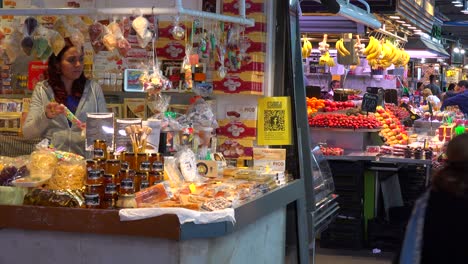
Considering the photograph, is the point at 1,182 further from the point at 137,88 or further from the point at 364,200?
the point at 364,200

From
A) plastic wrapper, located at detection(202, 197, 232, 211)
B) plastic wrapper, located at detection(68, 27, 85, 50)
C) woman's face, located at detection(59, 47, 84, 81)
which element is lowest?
plastic wrapper, located at detection(202, 197, 232, 211)

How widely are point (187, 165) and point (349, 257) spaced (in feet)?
14.5

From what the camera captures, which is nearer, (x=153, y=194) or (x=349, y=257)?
(x=153, y=194)

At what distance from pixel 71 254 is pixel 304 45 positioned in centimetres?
864

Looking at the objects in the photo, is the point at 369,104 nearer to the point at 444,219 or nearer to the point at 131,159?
the point at 131,159

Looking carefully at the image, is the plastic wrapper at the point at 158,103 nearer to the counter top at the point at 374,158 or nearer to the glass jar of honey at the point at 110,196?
the glass jar of honey at the point at 110,196

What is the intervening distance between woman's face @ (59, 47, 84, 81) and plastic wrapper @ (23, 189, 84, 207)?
Result: 1.49 metres

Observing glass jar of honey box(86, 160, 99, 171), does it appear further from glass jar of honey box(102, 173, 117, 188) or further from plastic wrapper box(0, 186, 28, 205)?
plastic wrapper box(0, 186, 28, 205)

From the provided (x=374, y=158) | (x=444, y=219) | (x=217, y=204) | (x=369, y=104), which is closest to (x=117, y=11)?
(x=217, y=204)

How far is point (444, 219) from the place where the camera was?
3033 mm

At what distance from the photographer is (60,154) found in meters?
4.73

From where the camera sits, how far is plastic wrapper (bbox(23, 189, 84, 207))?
409cm

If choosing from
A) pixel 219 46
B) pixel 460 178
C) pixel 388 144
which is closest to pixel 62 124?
pixel 219 46

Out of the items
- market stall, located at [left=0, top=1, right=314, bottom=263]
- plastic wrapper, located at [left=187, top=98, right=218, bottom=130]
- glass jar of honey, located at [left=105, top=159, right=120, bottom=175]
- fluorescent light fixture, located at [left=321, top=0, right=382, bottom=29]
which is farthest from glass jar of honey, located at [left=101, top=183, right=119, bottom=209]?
fluorescent light fixture, located at [left=321, top=0, right=382, bottom=29]
